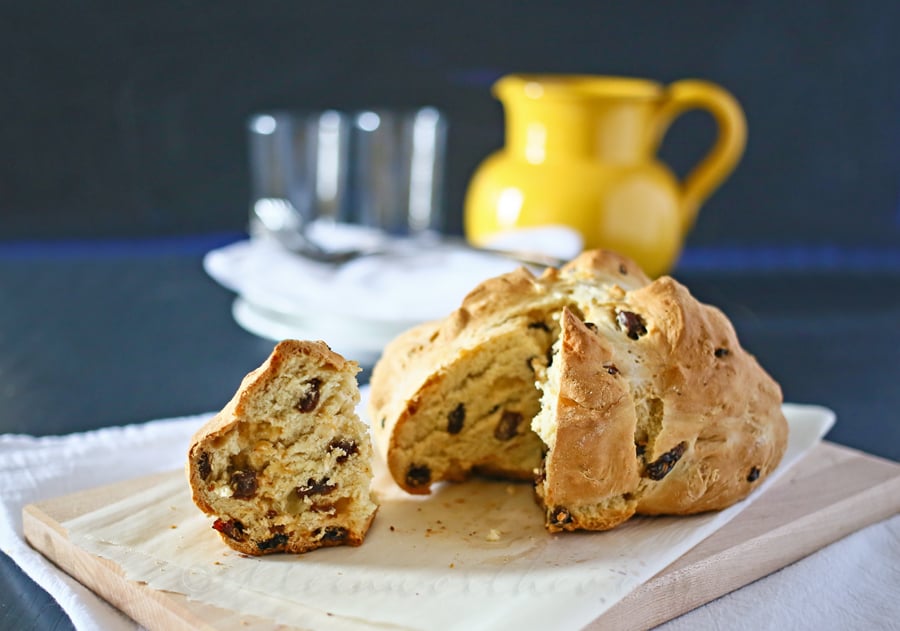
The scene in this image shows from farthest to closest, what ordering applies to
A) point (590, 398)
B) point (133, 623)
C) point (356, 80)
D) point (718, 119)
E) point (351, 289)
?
point (356, 80)
point (718, 119)
point (351, 289)
point (590, 398)
point (133, 623)

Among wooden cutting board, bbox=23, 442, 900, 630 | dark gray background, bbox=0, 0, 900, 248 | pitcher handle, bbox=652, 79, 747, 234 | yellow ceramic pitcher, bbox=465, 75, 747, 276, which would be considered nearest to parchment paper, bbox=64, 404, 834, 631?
wooden cutting board, bbox=23, 442, 900, 630

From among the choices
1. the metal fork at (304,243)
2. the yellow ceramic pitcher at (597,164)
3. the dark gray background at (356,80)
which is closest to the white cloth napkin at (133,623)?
the metal fork at (304,243)

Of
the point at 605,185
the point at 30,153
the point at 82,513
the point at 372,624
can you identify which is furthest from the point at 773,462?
the point at 30,153

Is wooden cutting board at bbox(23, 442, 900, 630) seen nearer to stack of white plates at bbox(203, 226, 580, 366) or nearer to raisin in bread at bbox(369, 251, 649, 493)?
raisin in bread at bbox(369, 251, 649, 493)

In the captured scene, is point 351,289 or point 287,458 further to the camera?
point 351,289

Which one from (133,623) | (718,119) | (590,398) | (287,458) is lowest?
(133,623)

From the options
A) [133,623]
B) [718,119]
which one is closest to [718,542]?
[133,623]

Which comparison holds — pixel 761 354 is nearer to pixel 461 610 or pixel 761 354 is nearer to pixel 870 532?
pixel 870 532

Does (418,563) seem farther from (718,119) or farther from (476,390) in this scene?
(718,119)
